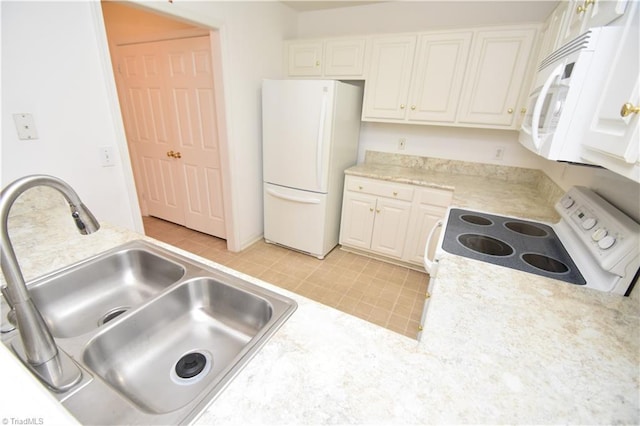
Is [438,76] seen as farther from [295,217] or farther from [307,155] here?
[295,217]

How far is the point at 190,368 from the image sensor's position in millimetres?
776

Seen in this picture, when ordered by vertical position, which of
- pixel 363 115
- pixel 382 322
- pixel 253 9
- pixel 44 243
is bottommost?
pixel 382 322

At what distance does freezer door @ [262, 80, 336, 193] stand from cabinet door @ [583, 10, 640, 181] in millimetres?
1765

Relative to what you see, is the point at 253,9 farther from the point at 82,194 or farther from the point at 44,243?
the point at 44,243

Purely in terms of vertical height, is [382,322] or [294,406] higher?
[294,406]

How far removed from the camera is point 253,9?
7.95ft

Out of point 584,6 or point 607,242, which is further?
point 584,6

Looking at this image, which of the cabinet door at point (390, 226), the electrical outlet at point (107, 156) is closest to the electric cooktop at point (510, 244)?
the cabinet door at point (390, 226)

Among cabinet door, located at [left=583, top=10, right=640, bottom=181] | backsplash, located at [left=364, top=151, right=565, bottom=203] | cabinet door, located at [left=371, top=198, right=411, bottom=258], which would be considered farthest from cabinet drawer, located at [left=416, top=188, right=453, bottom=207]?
cabinet door, located at [left=583, top=10, right=640, bottom=181]

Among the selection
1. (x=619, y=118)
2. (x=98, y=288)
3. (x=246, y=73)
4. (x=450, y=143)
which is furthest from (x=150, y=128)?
(x=619, y=118)

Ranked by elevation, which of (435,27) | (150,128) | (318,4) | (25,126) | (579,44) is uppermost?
(318,4)

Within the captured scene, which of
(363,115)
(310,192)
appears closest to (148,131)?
(310,192)

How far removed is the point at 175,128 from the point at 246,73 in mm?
1058

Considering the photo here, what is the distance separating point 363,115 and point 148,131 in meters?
2.46
